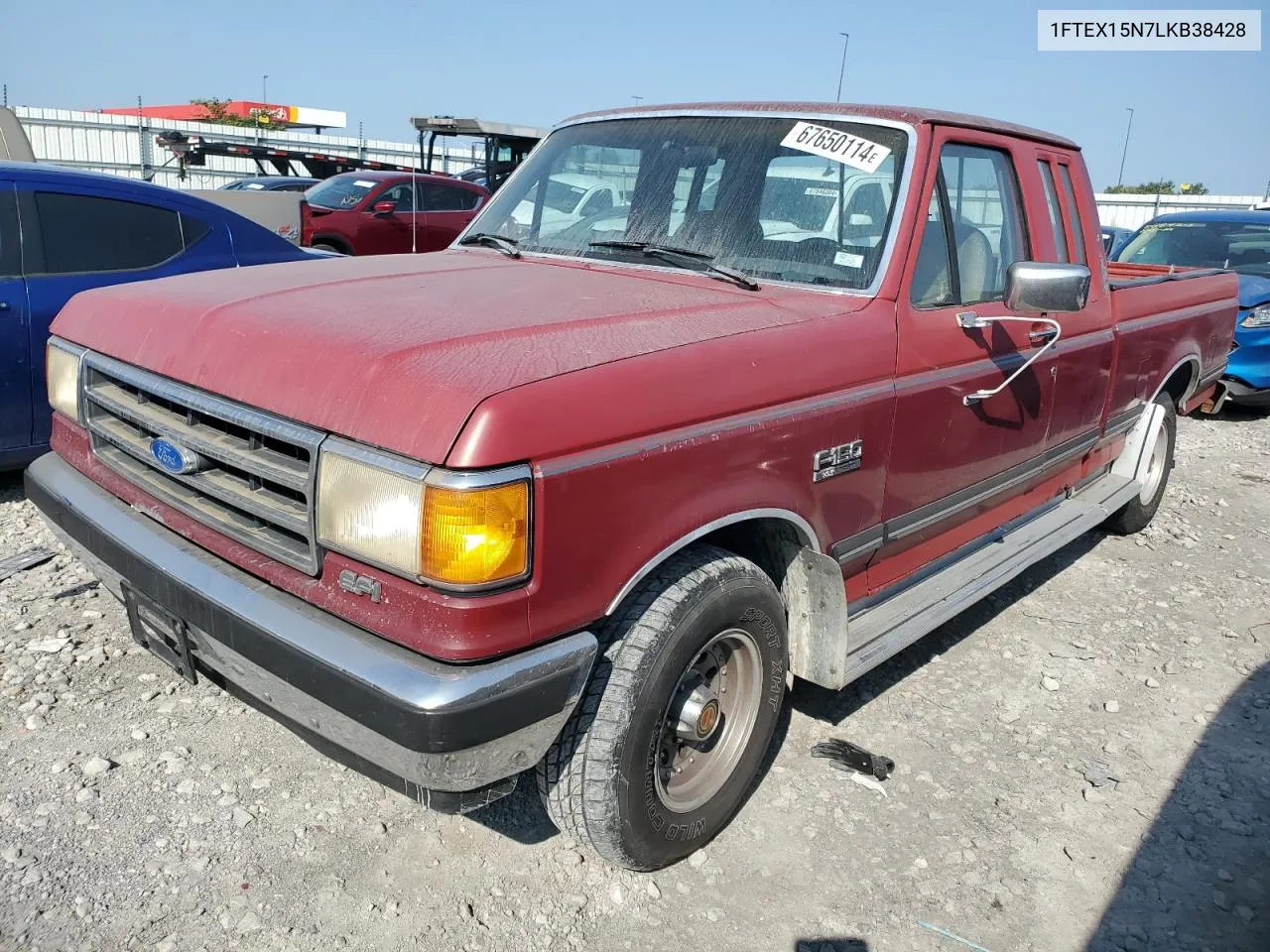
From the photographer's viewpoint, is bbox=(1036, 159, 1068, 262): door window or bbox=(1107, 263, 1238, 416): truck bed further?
bbox=(1107, 263, 1238, 416): truck bed

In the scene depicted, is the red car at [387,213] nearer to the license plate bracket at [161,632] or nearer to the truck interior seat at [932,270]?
the truck interior seat at [932,270]

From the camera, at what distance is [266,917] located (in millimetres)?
2414

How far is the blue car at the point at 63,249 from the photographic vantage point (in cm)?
471

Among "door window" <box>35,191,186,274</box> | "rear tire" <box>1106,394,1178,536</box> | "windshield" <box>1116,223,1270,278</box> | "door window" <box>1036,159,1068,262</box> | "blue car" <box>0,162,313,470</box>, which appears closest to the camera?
"door window" <box>1036,159,1068,262</box>

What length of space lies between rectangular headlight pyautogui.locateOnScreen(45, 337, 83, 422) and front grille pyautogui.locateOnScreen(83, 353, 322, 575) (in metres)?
0.12

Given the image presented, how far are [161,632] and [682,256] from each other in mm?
1891

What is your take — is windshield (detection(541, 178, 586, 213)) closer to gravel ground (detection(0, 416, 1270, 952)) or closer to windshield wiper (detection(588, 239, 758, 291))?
windshield wiper (detection(588, 239, 758, 291))

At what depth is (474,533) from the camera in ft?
6.37

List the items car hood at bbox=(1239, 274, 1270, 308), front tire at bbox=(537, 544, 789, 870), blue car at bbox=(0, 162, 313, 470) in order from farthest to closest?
car hood at bbox=(1239, 274, 1270, 308) → blue car at bbox=(0, 162, 313, 470) → front tire at bbox=(537, 544, 789, 870)

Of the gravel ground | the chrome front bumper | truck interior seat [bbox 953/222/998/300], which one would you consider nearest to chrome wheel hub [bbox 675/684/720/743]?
the gravel ground

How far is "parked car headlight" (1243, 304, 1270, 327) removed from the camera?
821cm

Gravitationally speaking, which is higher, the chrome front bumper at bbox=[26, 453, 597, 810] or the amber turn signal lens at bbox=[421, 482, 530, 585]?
the amber turn signal lens at bbox=[421, 482, 530, 585]

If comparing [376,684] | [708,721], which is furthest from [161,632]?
[708,721]

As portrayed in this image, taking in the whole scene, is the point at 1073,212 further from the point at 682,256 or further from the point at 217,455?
the point at 217,455
